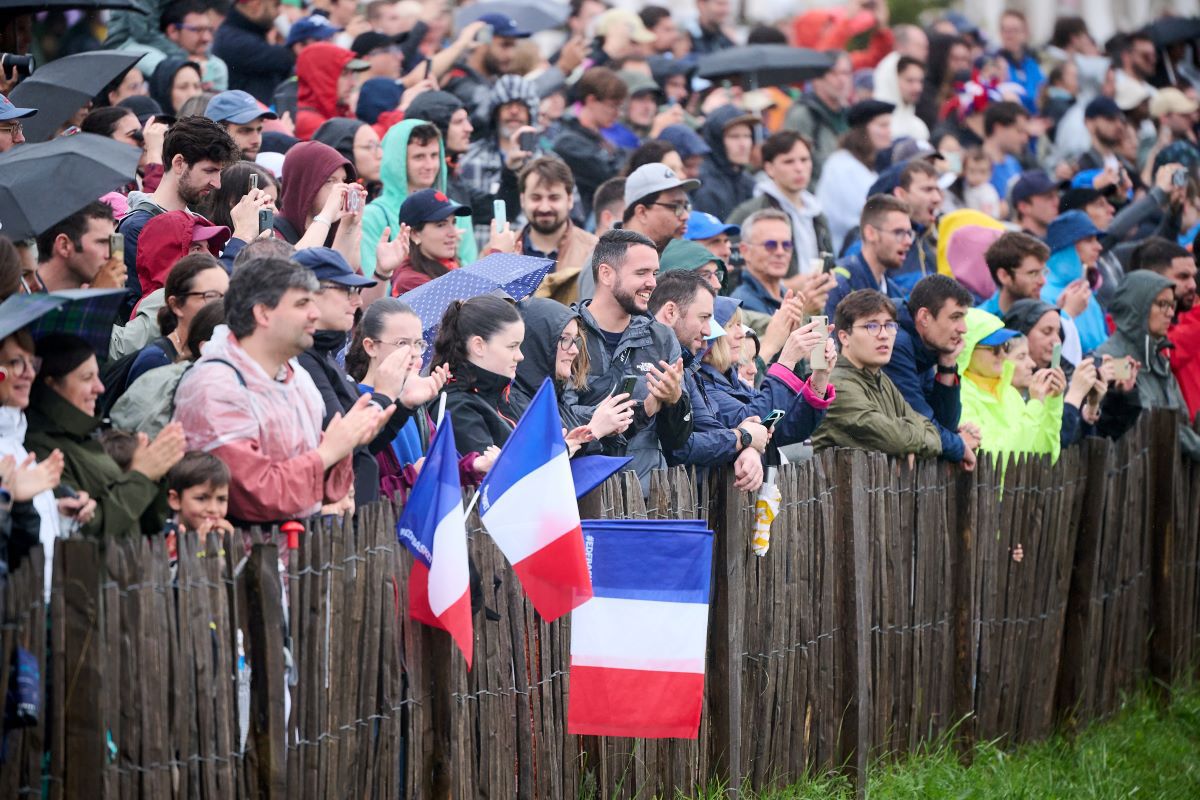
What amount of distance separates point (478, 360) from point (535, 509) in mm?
904

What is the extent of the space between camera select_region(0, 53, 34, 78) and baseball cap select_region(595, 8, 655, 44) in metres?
8.20

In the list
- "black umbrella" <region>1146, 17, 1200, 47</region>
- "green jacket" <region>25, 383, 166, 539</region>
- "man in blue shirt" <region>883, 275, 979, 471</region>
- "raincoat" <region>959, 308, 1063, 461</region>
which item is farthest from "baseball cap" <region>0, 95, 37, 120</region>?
"black umbrella" <region>1146, 17, 1200, 47</region>

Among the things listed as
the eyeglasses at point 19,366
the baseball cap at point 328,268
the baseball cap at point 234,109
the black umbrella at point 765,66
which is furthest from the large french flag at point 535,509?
the black umbrella at point 765,66

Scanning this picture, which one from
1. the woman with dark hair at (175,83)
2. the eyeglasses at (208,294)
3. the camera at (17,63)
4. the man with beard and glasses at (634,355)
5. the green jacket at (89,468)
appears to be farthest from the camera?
the woman with dark hair at (175,83)

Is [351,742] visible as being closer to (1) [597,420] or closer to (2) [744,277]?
(1) [597,420]

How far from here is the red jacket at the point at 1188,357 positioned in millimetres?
13141

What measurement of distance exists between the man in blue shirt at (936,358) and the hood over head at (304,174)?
315cm

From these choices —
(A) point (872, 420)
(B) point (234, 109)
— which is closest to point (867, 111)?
(A) point (872, 420)

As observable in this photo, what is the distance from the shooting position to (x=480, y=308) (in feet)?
25.3

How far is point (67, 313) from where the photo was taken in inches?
243

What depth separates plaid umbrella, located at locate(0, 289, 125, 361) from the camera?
19.4 feet

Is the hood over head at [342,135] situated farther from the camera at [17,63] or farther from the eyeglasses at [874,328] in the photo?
the eyeglasses at [874,328]

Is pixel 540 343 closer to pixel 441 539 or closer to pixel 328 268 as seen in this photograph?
pixel 328 268

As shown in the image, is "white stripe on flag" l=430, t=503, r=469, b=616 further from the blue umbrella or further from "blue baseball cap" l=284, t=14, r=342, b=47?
"blue baseball cap" l=284, t=14, r=342, b=47
